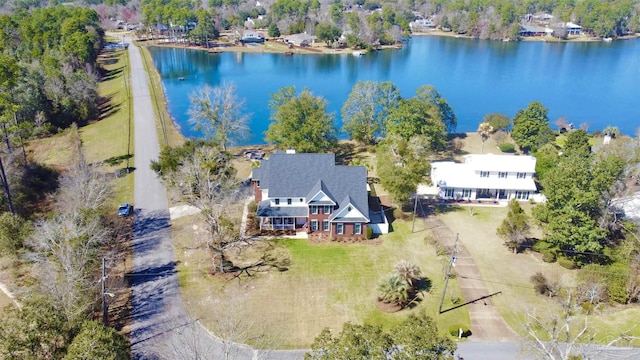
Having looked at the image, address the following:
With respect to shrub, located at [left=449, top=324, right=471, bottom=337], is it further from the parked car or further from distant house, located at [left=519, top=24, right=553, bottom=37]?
distant house, located at [left=519, top=24, right=553, bottom=37]

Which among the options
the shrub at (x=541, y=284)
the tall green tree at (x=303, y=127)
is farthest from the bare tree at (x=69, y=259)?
the shrub at (x=541, y=284)

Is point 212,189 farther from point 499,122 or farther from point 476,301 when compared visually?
point 499,122

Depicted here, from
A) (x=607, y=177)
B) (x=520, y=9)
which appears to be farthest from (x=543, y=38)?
(x=607, y=177)

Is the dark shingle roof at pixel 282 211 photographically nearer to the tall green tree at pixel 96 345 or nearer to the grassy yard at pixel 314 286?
the grassy yard at pixel 314 286

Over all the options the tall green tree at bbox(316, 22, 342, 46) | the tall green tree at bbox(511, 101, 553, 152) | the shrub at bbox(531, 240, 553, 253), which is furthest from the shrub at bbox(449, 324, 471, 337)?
the tall green tree at bbox(316, 22, 342, 46)

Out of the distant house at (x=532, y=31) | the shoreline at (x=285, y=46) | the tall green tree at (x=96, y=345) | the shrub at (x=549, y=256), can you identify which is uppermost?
the distant house at (x=532, y=31)

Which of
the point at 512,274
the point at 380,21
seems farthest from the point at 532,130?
the point at 380,21

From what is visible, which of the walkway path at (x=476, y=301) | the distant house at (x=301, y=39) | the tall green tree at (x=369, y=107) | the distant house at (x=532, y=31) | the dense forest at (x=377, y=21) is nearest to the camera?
the walkway path at (x=476, y=301)
